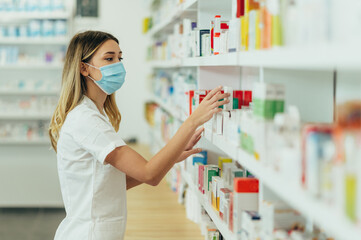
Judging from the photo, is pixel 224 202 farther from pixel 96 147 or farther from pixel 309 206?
pixel 309 206

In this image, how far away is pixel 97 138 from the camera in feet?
8.13

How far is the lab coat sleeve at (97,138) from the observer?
96.3 inches

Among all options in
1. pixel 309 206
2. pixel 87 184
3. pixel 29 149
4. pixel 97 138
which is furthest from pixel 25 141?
pixel 309 206

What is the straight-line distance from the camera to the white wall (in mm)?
9398

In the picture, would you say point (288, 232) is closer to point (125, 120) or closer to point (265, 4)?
point (265, 4)

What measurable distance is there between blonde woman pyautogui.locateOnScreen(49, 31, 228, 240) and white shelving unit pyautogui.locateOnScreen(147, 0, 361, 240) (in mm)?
285

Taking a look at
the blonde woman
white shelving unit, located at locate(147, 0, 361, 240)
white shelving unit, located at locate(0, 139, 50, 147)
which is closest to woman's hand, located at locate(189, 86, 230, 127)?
the blonde woman

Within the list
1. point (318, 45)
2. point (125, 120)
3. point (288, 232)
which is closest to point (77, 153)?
point (288, 232)

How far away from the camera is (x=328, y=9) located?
1315 millimetres

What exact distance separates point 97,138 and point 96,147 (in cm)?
4

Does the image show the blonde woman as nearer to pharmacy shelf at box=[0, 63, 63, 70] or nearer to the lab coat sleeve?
the lab coat sleeve

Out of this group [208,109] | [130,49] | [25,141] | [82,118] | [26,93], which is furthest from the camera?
[130,49]

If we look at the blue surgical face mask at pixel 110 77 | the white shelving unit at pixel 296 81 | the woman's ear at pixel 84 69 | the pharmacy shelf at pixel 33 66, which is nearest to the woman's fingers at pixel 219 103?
the white shelving unit at pixel 296 81

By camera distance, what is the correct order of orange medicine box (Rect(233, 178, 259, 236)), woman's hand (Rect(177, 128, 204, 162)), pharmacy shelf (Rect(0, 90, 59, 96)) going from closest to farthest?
1. orange medicine box (Rect(233, 178, 259, 236))
2. woman's hand (Rect(177, 128, 204, 162))
3. pharmacy shelf (Rect(0, 90, 59, 96))
